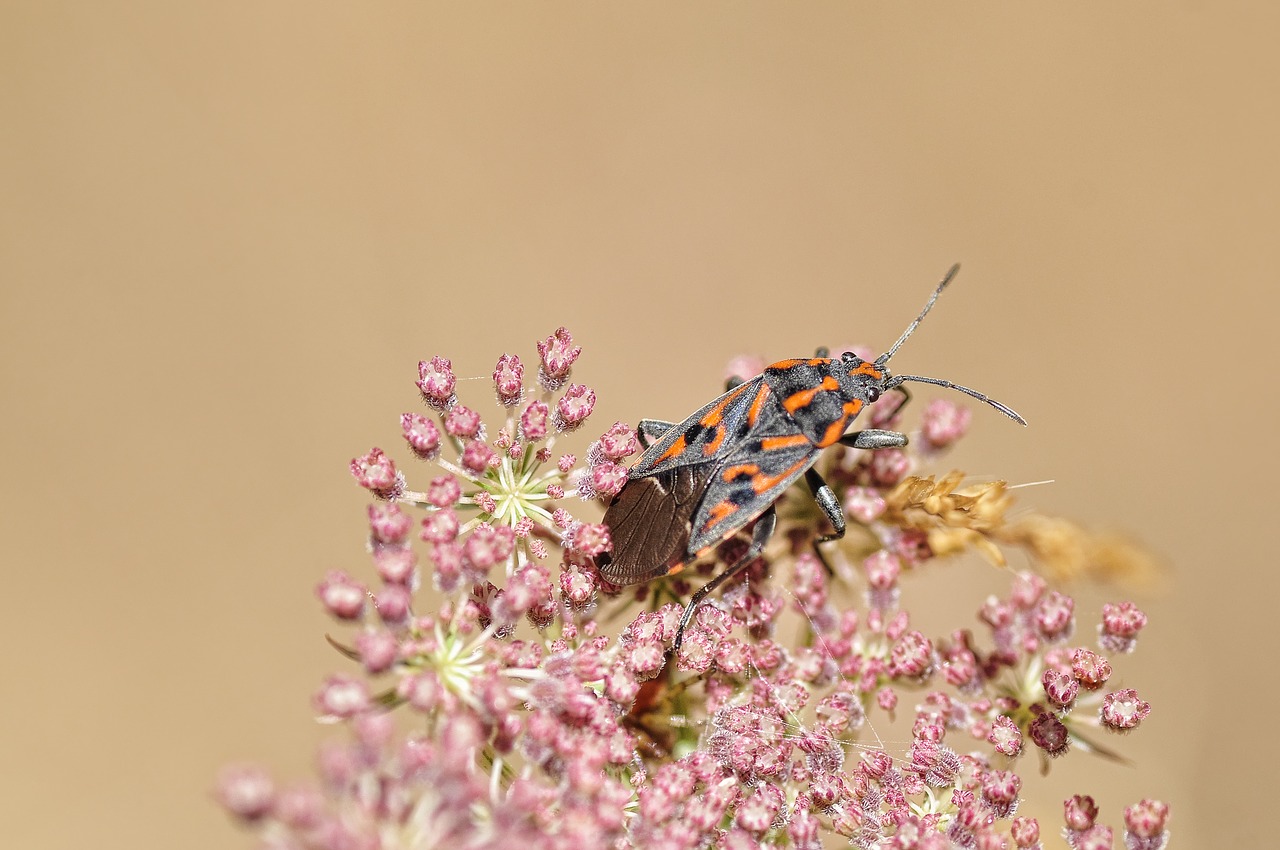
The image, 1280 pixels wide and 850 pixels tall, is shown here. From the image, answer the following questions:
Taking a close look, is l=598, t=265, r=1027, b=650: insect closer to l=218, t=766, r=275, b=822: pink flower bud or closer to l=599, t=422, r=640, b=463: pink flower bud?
l=599, t=422, r=640, b=463: pink flower bud

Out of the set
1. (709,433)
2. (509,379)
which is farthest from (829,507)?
(509,379)

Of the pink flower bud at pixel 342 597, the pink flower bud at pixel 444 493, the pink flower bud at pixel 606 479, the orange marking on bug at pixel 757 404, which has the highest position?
the orange marking on bug at pixel 757 404

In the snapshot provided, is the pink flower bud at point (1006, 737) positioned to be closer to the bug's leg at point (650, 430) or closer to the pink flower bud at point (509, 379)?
the bug's leg at point (650, 430)

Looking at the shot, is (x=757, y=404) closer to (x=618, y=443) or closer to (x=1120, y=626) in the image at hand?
(x=618, y=443)

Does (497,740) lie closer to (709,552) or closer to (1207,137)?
(709,552)

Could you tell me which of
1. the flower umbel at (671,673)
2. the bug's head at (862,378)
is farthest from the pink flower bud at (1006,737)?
the bug's head at (862,378)

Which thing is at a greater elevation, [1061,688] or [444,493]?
[444,493]

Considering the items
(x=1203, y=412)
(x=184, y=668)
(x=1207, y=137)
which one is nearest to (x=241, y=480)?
(x=184, y=668)
